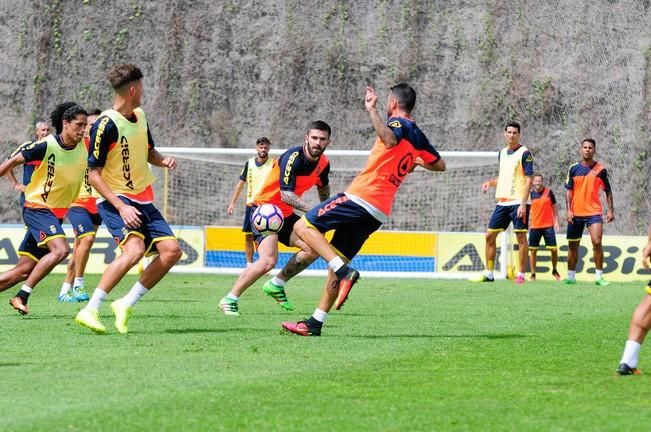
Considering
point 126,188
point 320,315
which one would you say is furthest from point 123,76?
point 320,315

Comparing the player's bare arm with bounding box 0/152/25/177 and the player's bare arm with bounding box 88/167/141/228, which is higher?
the player's bare arm with bounding box 0/152/25/177

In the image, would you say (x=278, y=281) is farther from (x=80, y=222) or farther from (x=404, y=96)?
(x=80, y=222)

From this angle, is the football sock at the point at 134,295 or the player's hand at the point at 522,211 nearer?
the football sock at the point at 134,295

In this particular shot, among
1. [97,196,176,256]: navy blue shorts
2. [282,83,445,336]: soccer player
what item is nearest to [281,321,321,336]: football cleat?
[282,83,445,336]: soccer player

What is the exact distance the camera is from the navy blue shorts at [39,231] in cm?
1255

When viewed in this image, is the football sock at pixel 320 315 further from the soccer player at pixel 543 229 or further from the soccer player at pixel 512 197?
the soccer player at pixel 543 229

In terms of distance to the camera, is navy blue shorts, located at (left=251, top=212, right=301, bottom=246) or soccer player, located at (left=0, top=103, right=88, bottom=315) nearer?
soccer player, located at (left=0, top=103, right=88, bottom=315)

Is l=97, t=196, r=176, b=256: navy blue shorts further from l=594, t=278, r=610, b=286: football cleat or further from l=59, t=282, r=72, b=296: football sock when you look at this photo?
l=594, t=278, r=610, b=286: football cleat

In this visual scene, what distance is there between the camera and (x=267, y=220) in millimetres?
12727

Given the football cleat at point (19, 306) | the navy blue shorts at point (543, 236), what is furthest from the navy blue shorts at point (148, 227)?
the navy blue shorts at point (543, 236)

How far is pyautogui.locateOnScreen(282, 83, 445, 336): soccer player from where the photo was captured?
10195 mm

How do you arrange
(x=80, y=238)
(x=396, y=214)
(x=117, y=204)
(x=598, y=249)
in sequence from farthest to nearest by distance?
(x=396, y=214)
(x=598, y=249)
(x=80, y=238)
(x=117, y=204)

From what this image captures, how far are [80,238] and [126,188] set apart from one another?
18.1 feet

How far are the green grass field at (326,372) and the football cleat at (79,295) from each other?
148 centimetres
